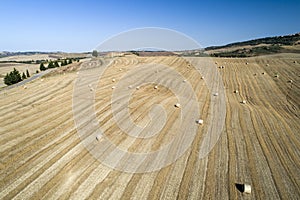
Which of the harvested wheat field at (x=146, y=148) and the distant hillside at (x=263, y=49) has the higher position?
the distant hillside at (x=263, y=49)

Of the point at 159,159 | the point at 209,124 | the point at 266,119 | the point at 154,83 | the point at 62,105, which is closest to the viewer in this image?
the point at 159,159

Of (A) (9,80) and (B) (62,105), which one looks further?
(A) (9,80)

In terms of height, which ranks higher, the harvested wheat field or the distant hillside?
the distant hillside

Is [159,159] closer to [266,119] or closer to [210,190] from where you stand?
[210,190]

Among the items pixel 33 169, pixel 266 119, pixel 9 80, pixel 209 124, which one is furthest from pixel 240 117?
pixel 9 80

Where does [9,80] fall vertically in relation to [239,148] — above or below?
below

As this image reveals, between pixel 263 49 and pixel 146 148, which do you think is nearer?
pixel 146 148

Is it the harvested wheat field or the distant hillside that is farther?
the distant hillside

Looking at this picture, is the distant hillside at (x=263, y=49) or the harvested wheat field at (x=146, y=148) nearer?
the harvested wheat field at (x=146, y=148)
